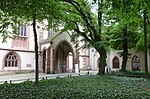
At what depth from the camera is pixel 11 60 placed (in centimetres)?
3075

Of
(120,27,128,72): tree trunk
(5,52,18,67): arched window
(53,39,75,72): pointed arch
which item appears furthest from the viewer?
(53,39,75,72): pointed arch

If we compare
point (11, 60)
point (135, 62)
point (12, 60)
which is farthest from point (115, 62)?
point (11, 60)

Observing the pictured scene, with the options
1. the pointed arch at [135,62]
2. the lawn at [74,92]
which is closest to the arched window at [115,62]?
the pointed arch at [135,62]

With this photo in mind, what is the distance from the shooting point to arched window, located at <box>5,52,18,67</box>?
30.1m

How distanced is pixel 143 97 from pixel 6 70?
24726mm

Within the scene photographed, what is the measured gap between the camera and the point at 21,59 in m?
31.8

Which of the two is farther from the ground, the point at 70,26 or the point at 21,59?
the point at 70,26

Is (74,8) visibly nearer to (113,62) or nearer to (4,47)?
(4,47)

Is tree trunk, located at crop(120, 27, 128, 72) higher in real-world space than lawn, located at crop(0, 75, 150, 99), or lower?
higher

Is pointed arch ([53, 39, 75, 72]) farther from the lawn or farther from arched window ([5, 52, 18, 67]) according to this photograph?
the lawn

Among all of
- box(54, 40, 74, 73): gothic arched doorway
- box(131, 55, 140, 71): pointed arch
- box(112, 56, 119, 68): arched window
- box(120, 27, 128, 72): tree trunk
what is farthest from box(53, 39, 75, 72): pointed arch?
box(131, 55, 140, 71): pointed arch

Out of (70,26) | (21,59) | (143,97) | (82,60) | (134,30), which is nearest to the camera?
(143,97)

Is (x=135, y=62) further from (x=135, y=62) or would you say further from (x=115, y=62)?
(x=115, y=62)

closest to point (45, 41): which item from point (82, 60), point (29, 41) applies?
point (29, 41)
